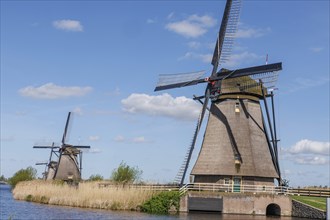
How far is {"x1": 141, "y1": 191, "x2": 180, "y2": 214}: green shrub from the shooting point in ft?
89.0

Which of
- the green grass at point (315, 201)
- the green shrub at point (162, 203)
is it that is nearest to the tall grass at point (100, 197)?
the green shrub at point (162, 203)

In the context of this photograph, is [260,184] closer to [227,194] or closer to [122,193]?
[227,194]

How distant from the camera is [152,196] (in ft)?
91.4

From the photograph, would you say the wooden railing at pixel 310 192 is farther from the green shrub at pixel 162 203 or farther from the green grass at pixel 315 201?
the green shrub at pixel 162 203

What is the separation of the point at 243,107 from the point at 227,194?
638cm

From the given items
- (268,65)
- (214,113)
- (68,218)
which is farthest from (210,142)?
(68,218)

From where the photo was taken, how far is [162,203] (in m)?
27.4

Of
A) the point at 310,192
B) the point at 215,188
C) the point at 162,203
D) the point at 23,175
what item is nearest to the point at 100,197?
the point at 162,203

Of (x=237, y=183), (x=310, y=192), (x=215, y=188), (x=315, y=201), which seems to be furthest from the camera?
(x=310, y=192)

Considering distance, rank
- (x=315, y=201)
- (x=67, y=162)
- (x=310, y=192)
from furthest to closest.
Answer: (x=67, y=162)
(x=310, y=192)
(x=315, y=201)

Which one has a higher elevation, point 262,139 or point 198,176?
point 262,139

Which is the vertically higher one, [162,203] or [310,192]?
[310,192]

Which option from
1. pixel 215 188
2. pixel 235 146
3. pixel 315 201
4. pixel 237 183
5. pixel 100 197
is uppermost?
pixel 235 146

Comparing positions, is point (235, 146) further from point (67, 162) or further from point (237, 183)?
point (67, 162)
